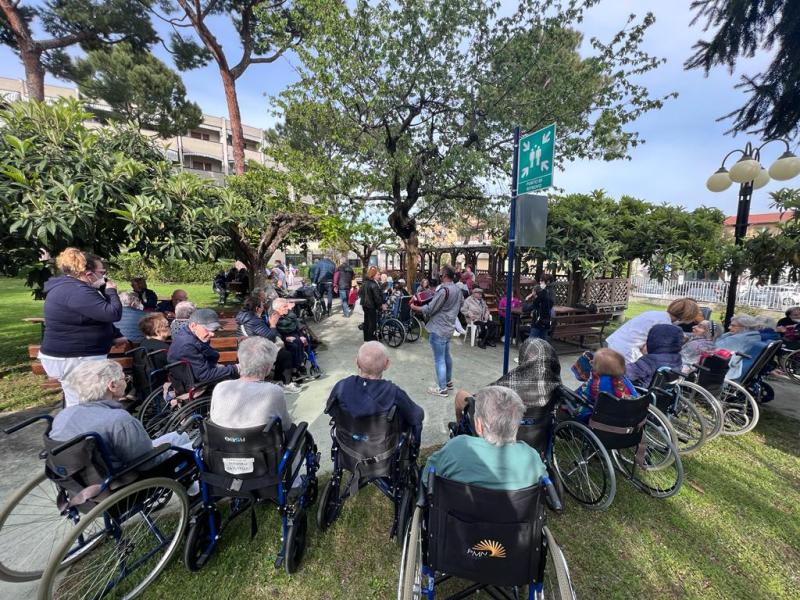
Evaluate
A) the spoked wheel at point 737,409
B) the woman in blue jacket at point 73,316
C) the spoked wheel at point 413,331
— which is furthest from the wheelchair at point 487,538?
the spoked wheel at point 413,331

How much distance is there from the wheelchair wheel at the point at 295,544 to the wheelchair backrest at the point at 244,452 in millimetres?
302

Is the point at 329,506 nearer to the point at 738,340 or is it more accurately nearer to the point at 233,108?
the point at 738,340

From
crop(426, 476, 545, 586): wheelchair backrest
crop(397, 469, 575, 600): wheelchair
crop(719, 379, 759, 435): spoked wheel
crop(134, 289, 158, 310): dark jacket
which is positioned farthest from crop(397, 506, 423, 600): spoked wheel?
crop(134, 289, 158, 310): dark jacket

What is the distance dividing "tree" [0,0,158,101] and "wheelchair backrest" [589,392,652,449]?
36.8ft

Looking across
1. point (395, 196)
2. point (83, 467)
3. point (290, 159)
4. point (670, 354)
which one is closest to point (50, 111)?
point (290, 159)

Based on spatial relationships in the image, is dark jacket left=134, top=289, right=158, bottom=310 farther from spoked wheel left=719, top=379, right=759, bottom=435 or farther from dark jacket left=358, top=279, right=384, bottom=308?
spoked wheel left=719, top=379, right=759, bottom=435

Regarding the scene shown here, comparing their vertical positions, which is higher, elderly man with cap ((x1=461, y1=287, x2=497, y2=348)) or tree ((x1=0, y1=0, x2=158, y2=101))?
tree ((x1=0, y1=0, x2=158, y2=101))

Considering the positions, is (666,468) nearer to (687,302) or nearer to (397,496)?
(687,302)

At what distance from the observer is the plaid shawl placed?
8.35ft

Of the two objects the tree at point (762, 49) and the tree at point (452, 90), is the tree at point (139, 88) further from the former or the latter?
the tree at point (762, 49)

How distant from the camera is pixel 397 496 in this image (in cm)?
229

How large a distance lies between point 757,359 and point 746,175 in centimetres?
310

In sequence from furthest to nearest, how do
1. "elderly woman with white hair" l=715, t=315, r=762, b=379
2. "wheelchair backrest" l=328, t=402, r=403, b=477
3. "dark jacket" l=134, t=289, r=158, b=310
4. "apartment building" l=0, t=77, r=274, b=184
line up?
1. "apartment building" l=0, t=77, r=274, b=184
2. "dark jacket" l=134, t=289, r=158, b=310
3. "elderly woman with white hair" l=715, t=315, r=762, b=379
4. "wheelchair backrest" l=328, t=402, r=403, b=477

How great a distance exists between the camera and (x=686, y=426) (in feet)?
11.4
